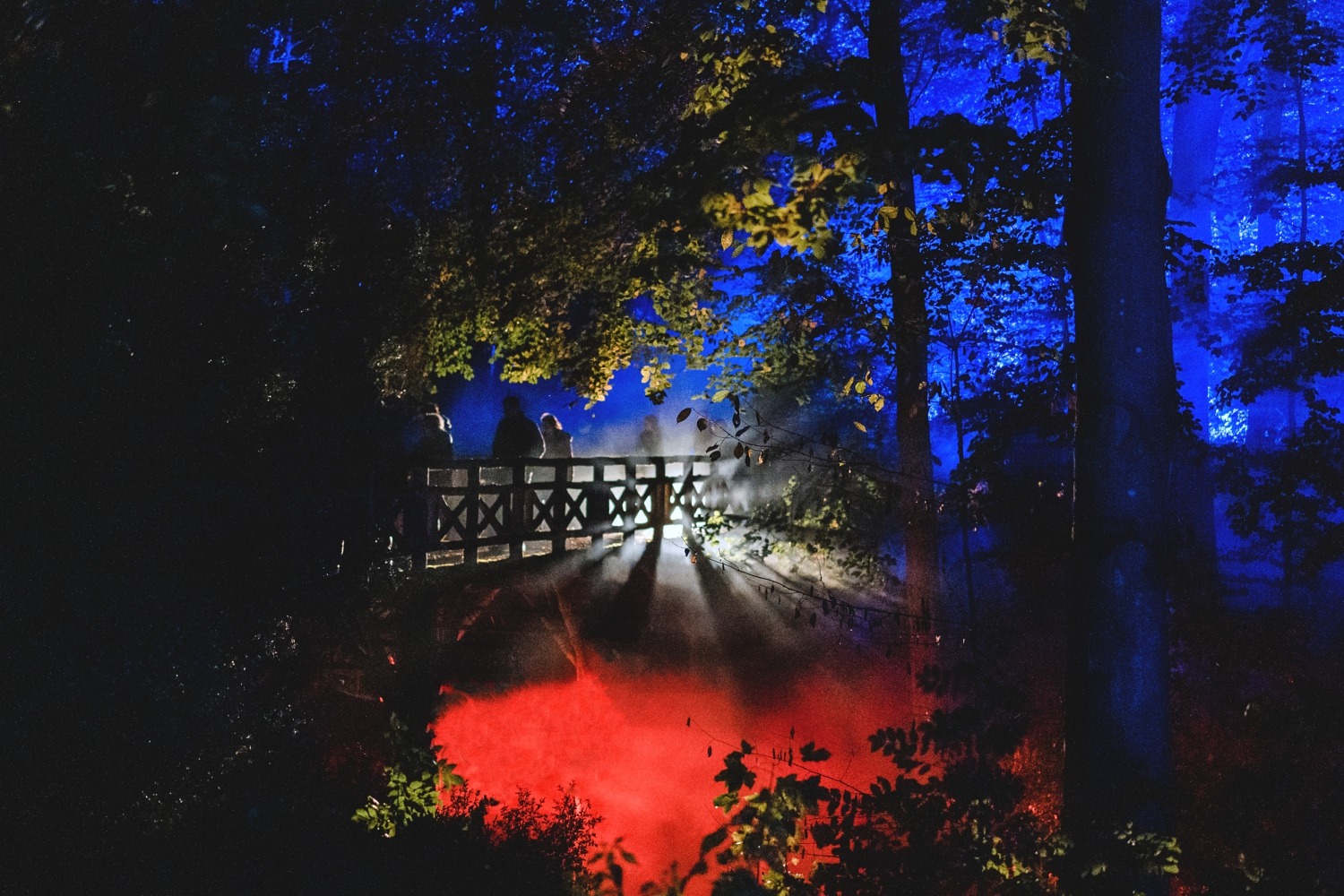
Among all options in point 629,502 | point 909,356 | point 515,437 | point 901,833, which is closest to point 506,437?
point 515,437

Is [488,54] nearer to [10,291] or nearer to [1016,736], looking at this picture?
[10,291]

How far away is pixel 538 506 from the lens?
1420 centimetres

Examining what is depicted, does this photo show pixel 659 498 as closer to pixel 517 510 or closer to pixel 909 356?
pixel 517 510

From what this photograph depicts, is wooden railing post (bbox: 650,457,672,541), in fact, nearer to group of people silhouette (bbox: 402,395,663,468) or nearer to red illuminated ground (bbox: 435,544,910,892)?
group of people silhouette (bbox: 402,395,663,468)

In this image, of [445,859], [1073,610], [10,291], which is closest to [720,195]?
[1073,610]

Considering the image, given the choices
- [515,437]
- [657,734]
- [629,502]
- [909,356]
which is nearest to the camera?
[909,356]

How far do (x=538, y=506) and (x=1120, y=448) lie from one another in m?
10.9

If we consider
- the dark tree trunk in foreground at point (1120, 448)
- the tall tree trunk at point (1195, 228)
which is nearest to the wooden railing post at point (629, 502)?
the tall tree trunk at point (1195, 228)

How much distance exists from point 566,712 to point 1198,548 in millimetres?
8338

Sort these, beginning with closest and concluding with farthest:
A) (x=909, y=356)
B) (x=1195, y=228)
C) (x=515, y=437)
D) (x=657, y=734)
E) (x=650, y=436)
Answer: (x=909, y=356) → (x=657, y=734) → (x=515, y=437) → (x=650, y=436) → (x=1195, y=228)

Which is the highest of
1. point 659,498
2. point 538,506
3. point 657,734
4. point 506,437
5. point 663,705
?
point 506,437

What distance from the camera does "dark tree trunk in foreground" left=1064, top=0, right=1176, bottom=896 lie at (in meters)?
4.24

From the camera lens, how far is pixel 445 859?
23.4 feet

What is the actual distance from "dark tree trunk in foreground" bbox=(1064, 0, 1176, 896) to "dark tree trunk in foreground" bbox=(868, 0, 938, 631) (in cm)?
292
